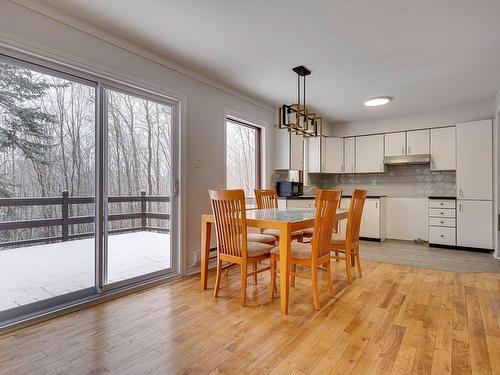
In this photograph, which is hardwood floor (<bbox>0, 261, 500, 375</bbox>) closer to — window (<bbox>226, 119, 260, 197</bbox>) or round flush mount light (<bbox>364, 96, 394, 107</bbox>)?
window (<bbox>226, 119, 260, 197</bbox>)

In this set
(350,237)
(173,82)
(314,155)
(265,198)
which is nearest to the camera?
(350,237)

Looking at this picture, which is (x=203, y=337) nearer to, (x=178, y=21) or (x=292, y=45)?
(x=178, y=21)

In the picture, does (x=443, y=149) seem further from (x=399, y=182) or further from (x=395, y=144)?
(x=399, y=182)

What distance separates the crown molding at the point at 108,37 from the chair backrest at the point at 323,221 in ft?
6.93

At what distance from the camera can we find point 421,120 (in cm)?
542

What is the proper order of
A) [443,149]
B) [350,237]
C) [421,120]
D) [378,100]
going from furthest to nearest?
[421,120] < [443,149] < [378,100] < [350,237]

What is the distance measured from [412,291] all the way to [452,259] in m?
1.82

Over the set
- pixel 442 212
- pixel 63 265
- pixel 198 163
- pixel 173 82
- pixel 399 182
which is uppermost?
pixel 173 82

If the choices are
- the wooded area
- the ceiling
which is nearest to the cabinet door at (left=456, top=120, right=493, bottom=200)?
the ceiling

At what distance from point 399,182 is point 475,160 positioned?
4.37 feet

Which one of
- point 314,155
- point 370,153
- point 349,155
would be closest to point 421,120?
point 370,153

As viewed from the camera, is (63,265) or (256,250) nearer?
(63,265)

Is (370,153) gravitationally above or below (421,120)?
below

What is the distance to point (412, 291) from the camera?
113 inches
